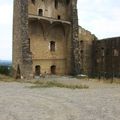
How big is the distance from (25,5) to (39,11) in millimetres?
3343

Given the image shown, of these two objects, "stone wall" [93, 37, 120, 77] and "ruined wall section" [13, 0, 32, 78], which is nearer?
"ruined wall section" [13, 0, 32, 78]

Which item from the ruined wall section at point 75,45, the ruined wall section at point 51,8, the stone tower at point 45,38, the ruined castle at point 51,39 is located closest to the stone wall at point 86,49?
the ruined castle at point 51,39

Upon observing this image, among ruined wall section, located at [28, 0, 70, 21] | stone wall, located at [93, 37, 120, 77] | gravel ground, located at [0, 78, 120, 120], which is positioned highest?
ruined wall section, located at [28, 0, 70, 21]

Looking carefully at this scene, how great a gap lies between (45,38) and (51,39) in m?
0.85

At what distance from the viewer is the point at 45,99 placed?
16188 millimetres

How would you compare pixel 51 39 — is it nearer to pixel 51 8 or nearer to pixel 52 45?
pixel 52 45

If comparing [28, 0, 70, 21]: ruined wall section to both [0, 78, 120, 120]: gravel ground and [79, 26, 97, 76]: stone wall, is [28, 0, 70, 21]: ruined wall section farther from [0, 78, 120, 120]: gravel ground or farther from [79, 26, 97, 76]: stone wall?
[0, 78, 120, 120]: gravel ground

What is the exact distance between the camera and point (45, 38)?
35750 mm

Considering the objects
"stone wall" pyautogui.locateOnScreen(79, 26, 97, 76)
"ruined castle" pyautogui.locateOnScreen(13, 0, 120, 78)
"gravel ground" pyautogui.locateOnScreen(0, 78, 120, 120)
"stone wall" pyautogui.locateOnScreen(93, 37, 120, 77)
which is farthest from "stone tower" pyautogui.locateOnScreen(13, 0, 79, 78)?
"gravel ground" pyautogui.locateOnScreen(0, 78, 120, 120)

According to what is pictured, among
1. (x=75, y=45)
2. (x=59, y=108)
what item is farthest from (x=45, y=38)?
(x=59, y=108)

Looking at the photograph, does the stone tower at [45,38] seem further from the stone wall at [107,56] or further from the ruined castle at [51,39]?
the stone wall at [107,56]

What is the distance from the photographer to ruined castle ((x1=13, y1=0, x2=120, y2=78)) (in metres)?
33.0

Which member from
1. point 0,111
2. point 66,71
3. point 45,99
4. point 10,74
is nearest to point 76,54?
point 66,71

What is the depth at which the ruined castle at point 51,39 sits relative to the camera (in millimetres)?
32984
